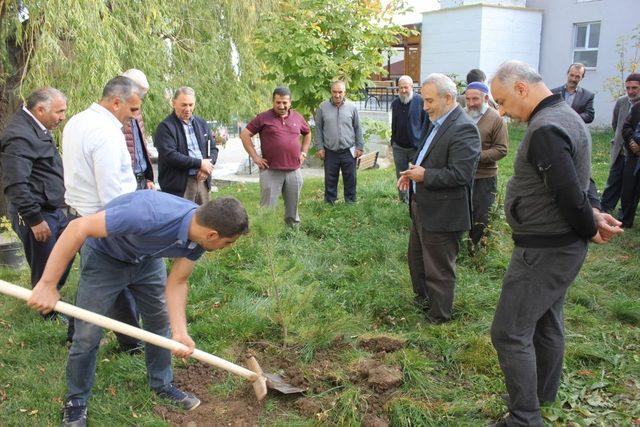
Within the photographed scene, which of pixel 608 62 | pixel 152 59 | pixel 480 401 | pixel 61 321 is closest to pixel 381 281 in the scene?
pixel 480 401

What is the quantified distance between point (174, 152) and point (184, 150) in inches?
6.2

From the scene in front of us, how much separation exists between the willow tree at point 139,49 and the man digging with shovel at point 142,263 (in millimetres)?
3949

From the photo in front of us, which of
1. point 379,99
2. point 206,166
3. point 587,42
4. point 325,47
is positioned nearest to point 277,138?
point 206,166

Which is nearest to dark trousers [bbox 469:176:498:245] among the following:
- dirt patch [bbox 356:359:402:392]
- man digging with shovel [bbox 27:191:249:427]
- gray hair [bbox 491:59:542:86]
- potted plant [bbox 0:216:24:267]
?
dirt patch [bbox 356:359:402:392]

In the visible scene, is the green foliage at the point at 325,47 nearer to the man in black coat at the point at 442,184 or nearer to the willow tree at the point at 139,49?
the willow tree at the point at 139,49

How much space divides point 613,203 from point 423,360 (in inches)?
189

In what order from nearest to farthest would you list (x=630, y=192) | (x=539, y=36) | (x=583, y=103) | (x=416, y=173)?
(x=416, y=173) → (x=630, y=192) → (x=583, y=103) → (x=539, y=36)

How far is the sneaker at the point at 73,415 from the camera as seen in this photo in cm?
298

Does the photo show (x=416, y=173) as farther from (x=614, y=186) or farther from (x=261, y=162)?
(x=614, y=186)

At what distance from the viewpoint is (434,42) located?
62.3ft

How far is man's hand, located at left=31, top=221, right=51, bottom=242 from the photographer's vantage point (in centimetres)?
407

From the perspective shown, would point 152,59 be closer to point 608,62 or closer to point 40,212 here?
point 40,212

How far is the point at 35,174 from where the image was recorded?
13.4 feet

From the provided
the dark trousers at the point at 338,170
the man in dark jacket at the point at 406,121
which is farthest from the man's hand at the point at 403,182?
the dark trousers at the point at 338,170
